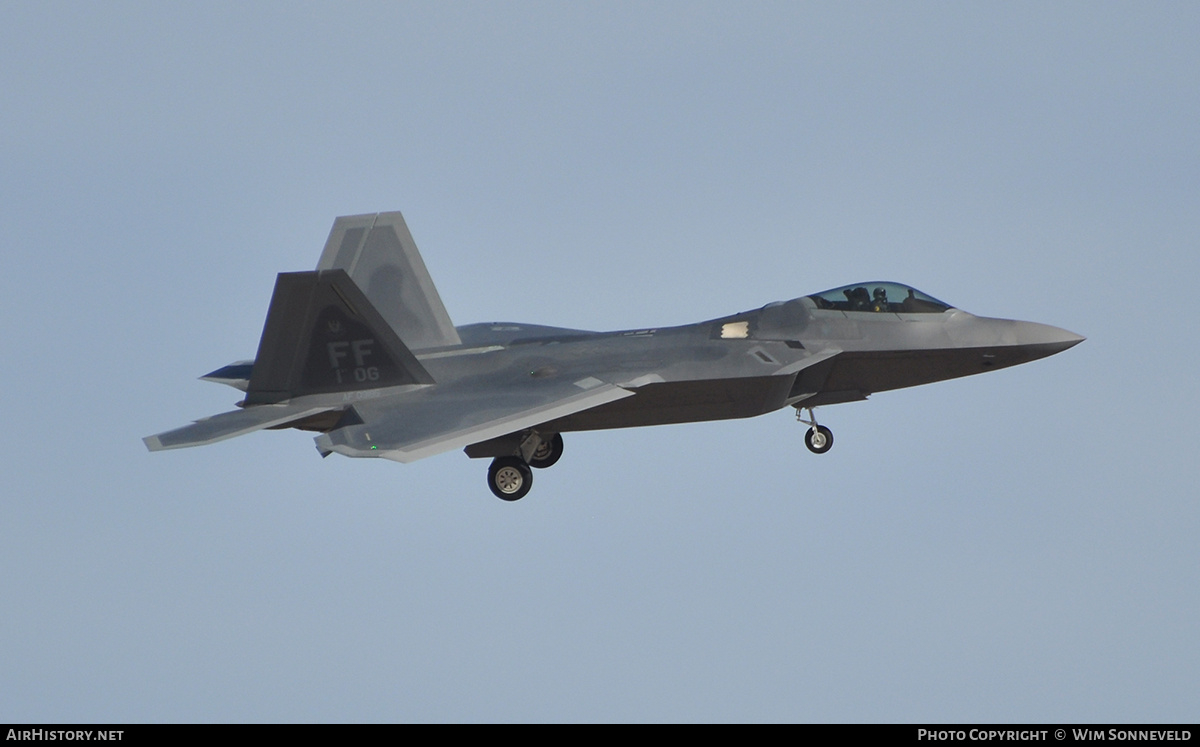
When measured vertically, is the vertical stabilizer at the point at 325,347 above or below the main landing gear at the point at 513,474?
above

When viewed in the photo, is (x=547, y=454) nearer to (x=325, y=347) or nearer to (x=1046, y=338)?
(x=325, y=347)

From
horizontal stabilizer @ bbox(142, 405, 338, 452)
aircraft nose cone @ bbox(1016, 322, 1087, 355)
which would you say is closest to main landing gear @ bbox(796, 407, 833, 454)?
aircraft nose cone @ bbox(1016, 322, 1087, 355)

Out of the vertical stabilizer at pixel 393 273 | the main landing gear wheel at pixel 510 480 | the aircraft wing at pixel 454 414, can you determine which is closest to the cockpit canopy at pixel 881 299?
the aircraft wing at pixel 454 414

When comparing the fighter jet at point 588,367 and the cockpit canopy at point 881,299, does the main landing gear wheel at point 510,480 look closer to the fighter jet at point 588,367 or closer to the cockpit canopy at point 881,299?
the fighter jet at point 588,367

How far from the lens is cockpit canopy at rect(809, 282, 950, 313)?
26.2m

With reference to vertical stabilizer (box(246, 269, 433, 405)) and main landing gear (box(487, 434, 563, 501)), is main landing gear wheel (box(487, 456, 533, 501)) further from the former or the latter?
vertical stabilizer (box(246, 269, 433, 405))

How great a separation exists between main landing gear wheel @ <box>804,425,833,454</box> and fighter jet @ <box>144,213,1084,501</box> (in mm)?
22

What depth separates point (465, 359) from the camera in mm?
26031

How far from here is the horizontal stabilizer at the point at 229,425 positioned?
949 inches

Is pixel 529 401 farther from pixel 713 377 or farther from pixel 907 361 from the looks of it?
pixel 907 361

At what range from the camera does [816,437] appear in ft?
86.7

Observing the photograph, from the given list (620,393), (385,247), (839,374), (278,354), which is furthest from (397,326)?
(839,374)

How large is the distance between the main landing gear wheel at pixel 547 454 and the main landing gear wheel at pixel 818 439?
397cm

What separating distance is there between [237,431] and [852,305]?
959 cm
